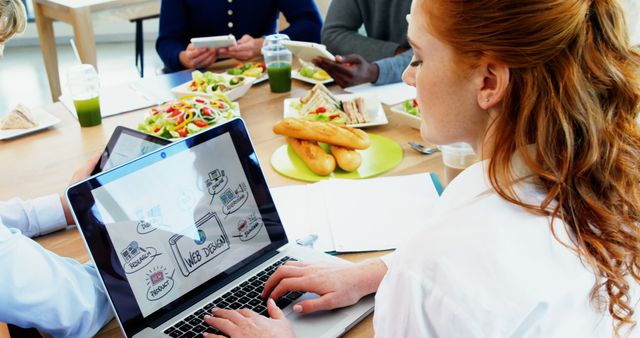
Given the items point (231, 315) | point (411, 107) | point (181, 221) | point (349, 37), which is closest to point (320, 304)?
point (231, 315)

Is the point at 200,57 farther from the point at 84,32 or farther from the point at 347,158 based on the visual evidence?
the point at 84,32

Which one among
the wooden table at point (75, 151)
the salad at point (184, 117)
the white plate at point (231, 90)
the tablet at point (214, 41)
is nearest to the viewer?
the wooden table at point (75, 151)

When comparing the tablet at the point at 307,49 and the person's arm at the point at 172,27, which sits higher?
the person's arm at the point at 172,27

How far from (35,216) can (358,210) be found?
0.62m

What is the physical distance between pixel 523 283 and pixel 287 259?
45cm

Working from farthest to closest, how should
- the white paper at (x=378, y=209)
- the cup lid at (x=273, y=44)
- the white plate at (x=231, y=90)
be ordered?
the cup lid at (x=273, y=44), the white plate at (x=231, y=90), the white paper at (x=378, y=209)

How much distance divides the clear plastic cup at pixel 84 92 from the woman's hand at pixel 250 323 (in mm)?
992

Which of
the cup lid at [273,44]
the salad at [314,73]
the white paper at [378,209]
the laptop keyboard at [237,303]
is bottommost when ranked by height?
the white paper at [378,209]

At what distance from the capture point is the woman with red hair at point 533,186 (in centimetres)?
61

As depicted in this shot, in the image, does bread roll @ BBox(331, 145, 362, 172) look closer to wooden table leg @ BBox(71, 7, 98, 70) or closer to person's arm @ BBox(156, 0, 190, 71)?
person's arm @ BBox(156, 0, 190, 71)

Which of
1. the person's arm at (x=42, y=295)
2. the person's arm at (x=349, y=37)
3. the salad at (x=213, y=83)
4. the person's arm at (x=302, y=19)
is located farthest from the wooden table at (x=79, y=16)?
the person's arm at (x=42, y=295)

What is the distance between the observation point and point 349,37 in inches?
87.8

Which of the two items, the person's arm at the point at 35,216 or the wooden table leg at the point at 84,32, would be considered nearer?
the person's arm at the point at 35,216

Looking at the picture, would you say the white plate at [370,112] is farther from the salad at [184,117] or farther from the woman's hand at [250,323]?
the woman's hand at [250,323]
